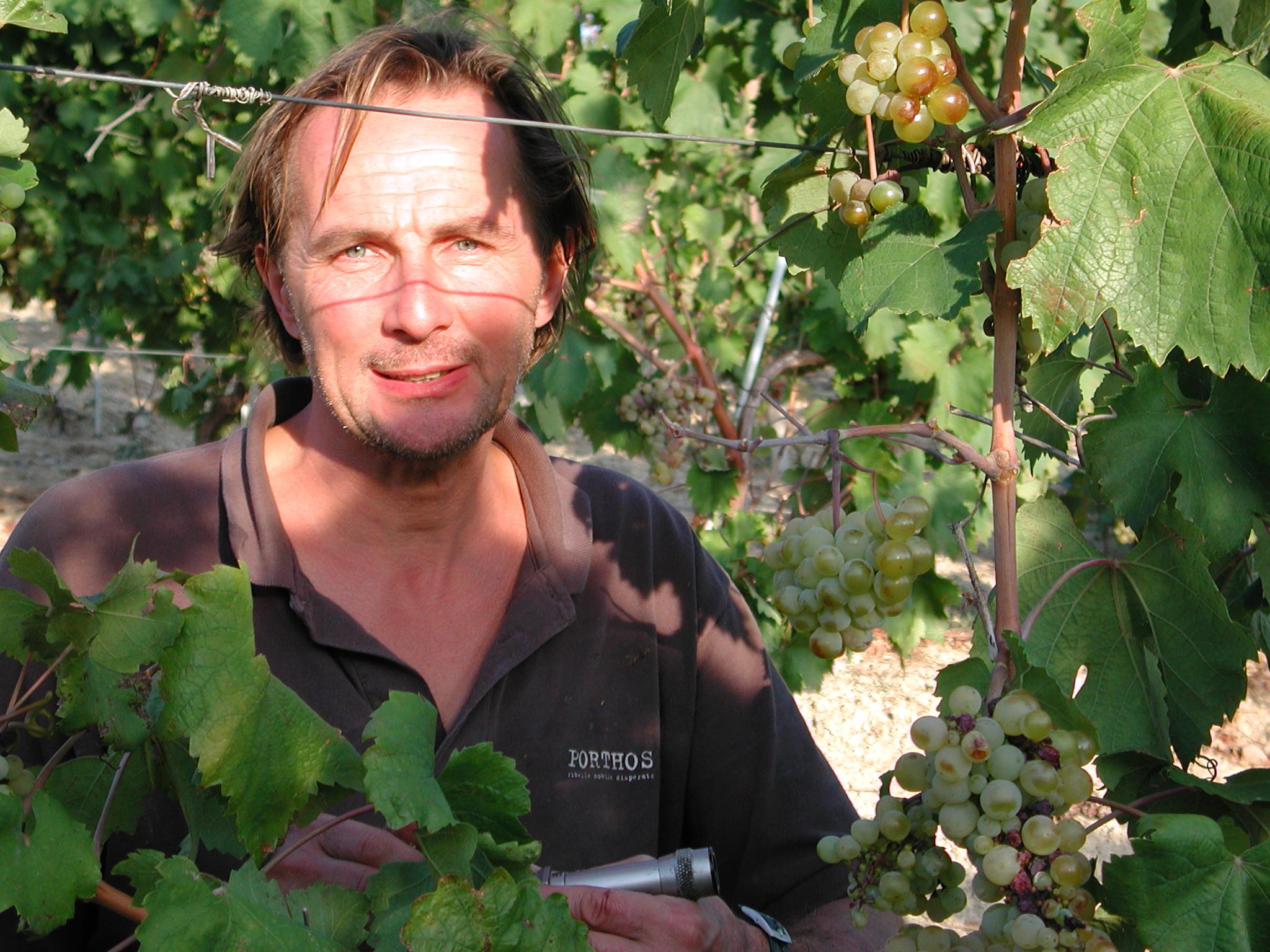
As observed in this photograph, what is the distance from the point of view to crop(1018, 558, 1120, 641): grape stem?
0.99 metres

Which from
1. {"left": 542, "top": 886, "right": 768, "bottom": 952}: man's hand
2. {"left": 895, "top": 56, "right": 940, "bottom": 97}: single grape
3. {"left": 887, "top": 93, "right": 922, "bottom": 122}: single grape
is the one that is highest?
{"left": 895, "top": 56, "right": 940, "bottom": 97}: single grape

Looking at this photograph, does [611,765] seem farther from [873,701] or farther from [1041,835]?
[873,701]

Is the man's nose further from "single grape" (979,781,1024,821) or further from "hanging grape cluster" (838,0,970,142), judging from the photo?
"single grape" (979,781,1024,821)

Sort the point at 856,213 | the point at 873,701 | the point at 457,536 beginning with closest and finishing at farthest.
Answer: the point at 856,213
the point at 457,536
the point at 873,701

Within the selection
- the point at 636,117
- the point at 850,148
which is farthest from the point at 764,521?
the point at 850,148

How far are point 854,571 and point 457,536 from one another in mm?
975

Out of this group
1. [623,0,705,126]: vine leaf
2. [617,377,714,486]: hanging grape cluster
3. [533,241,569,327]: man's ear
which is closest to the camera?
[623,0,705,126]: vine leaf

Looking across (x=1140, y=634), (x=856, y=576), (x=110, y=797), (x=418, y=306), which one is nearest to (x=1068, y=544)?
(x=1140, y=634)

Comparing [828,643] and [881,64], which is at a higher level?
[881,64]

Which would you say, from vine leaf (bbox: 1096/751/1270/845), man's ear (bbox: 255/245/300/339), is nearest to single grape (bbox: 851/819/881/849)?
vine leaf (bbox: 1096/751/1270/845)

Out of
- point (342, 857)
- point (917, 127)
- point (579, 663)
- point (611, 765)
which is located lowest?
point (611, 765)

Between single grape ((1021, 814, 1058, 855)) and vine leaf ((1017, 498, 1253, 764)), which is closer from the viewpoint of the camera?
single grape ((1021, 814, 1058, 855))

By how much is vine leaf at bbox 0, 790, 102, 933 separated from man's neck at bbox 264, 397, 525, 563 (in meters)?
0.93

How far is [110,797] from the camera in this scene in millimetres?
964
